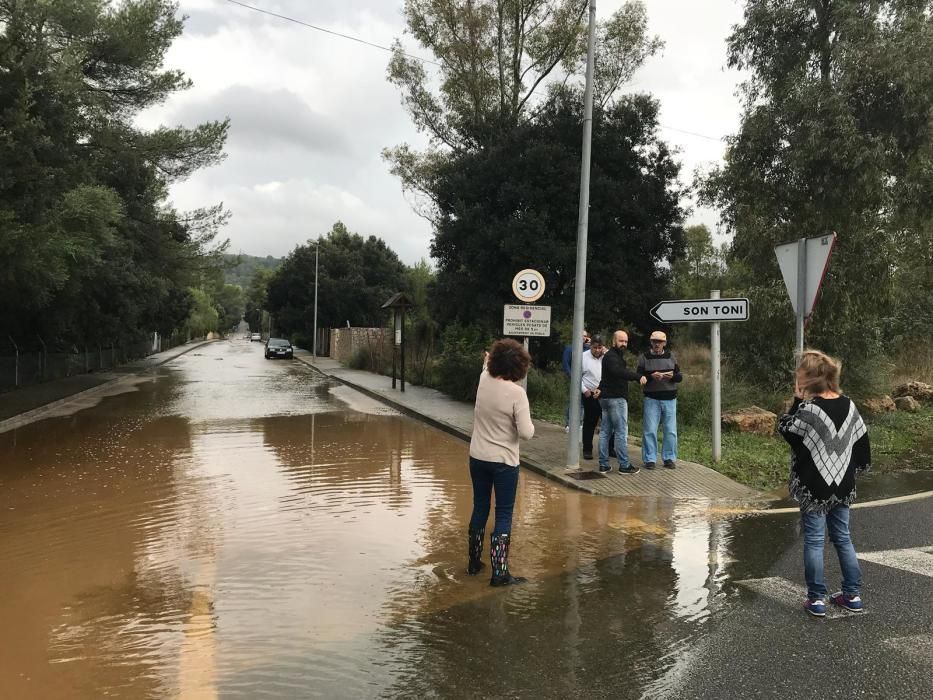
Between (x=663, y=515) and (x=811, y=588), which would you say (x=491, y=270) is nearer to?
(x=663, y=515)

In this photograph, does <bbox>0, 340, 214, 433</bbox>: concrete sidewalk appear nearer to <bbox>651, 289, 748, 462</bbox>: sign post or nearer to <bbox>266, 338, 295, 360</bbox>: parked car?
<bbox>651, 289, 748, 462</bbox>: sign post

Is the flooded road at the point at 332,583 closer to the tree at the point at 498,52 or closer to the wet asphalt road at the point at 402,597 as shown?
the wet asphalt road at the point at 402,597

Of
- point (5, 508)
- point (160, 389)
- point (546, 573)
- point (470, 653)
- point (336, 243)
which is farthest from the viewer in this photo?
point (336, 243)

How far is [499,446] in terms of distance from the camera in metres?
4.88

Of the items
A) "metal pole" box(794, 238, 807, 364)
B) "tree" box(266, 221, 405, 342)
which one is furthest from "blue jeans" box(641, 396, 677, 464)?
"tree" box(266, 221, 405, 342)

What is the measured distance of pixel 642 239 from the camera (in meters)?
14.9

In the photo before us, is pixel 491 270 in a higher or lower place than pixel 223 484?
higher

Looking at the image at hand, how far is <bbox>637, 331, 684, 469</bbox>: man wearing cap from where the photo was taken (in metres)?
8.38

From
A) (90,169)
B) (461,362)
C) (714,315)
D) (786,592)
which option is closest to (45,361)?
(90,169)

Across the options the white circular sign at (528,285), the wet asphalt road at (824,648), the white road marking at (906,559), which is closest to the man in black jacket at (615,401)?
the white circular sign at (528,285)

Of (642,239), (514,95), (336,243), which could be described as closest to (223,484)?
(642,239)

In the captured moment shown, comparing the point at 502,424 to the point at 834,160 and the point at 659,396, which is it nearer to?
the point at 659,396

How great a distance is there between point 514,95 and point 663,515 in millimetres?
17751

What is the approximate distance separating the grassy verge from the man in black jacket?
1.21m
